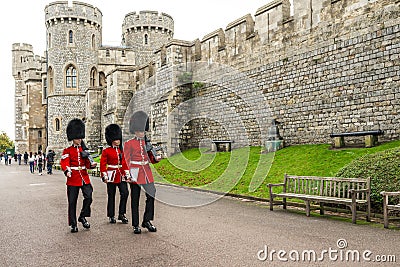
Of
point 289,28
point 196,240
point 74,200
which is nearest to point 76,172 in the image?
point 74,200

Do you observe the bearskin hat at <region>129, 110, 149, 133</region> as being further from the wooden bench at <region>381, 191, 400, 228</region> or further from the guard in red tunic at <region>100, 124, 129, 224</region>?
the wooden bench at <region>381, 191, 400, 228</region>

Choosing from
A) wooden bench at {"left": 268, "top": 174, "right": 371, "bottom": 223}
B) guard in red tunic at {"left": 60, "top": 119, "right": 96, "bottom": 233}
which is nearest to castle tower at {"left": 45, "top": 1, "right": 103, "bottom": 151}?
guard in red tunic at {"left": 60, "top": 119, "right": 96, "bottom": 233}

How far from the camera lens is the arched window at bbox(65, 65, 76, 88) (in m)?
38.0

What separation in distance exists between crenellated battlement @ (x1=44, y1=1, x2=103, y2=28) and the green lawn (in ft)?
82.0

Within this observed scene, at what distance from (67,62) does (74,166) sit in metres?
33.0

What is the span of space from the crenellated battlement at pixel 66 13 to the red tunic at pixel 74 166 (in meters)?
33.4

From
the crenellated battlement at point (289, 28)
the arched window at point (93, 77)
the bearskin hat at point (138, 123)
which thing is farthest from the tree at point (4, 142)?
the bearskin hat at point (138, 123)

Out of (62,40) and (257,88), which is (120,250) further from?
(62,40)

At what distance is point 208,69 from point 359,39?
8.91m

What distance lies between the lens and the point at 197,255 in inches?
207

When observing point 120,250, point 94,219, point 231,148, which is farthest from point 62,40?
point 120,250

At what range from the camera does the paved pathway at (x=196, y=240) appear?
200 inches

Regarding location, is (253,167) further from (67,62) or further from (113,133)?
(67,62)

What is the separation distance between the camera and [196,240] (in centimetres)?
610
